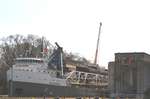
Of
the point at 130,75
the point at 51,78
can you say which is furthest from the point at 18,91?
the point at 130,75

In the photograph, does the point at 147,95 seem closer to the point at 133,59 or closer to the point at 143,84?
the point at 143,84

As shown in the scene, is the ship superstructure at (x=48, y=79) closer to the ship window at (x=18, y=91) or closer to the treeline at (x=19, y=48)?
the ship window at (x=18, y=91)

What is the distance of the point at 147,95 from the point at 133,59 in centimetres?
388

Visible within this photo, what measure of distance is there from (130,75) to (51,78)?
31.3m

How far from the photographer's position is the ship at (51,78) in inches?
2463

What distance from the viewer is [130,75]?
1449 inches

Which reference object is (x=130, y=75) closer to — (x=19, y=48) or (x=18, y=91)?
(x=18, y=91)

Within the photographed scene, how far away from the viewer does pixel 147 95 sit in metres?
35.8

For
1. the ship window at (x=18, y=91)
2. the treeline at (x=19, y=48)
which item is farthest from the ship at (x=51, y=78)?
the treeline at (x=19, y=48)

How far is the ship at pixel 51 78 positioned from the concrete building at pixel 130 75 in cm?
2649

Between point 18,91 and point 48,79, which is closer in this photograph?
point 18,91

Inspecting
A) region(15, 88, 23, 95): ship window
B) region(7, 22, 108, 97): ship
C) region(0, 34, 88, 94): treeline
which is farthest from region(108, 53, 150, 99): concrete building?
region(0, 34, 88, 94): treeline

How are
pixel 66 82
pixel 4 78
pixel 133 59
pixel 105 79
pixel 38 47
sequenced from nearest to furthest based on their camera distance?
1. pixel 133 59
2. pixel 66 82
3. pixel 4 78
4. pixel 105 79
5. pixel 38 47

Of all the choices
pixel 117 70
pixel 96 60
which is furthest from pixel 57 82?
pixel 96 60
